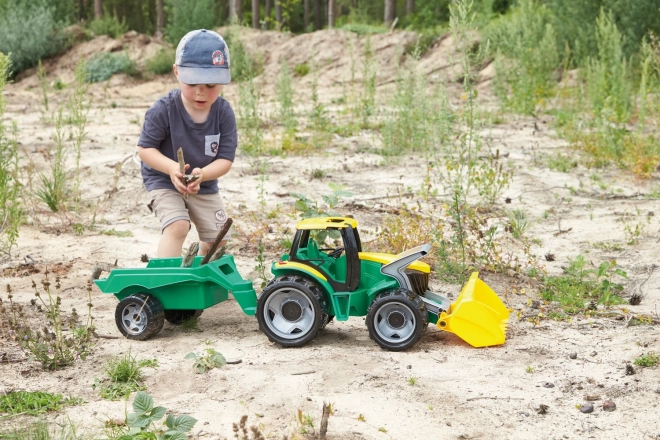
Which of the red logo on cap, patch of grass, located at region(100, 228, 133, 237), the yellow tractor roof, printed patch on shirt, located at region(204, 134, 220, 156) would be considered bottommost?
patch of grass, located at region(100, 228, 133, 237)

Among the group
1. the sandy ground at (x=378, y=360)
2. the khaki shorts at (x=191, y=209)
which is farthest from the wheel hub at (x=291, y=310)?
the khaki shorts at (x=191, y=209)

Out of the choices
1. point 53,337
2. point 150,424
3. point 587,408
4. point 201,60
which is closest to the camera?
point 150,424

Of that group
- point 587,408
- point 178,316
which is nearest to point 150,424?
point 178,316

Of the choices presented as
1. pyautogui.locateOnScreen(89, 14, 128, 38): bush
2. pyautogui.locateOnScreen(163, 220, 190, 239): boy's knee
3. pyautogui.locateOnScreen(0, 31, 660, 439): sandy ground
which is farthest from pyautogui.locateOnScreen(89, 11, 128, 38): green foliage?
pyautogui.locateOnScreen(163, 220, 190, 239): boy's knee

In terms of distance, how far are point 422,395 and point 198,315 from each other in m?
1.55

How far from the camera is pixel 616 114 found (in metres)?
9.02

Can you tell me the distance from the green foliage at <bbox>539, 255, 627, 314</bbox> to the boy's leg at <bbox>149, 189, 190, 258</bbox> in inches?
83.5

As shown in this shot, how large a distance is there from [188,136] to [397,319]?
1594mm

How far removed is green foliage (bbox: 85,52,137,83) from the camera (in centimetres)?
1652

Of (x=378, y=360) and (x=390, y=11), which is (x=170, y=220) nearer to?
(x=378, y=360)

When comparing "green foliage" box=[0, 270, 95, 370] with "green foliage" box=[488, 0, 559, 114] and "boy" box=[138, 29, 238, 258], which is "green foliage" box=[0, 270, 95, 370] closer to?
"boy" box=[138, 29, 238, 258]

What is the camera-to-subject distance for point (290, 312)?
3783 mm

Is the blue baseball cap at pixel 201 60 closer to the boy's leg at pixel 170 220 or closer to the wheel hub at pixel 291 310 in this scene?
the boy's leg at pixel 170 220

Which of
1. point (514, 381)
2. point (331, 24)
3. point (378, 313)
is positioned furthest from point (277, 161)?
point (331, 24)
